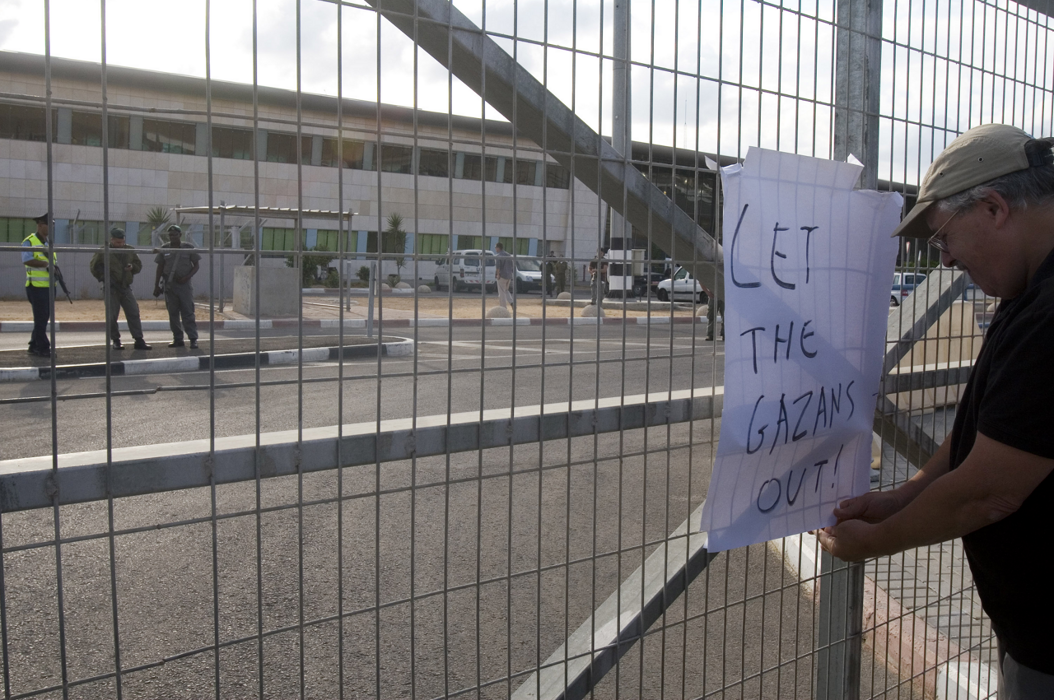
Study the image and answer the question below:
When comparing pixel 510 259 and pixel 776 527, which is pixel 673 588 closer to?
pixel 776 527

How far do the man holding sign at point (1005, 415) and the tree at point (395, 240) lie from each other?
119cm

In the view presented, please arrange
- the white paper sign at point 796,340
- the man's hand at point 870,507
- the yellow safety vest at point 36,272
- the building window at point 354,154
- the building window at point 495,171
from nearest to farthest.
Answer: the yellow safety vest at point 36,272 < the building window at point 354,154 < the building window at point 495,171 < the white paper sign at point 796,340 < the man's hand at point 870,507

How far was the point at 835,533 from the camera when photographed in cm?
213

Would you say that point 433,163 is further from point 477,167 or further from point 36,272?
point 36,272

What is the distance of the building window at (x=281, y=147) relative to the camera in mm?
1577

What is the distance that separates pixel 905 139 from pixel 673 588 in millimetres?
1697

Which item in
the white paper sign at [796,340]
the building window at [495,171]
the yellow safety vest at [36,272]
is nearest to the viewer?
the yellow safety vest at [36,272]

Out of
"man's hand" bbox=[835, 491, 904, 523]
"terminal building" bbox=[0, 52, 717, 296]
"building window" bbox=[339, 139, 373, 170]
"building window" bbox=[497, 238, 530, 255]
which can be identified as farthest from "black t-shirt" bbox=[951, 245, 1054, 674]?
"building window" bbox=[339, 139, 373, 170]

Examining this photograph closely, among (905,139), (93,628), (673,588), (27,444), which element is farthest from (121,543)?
(905,139)

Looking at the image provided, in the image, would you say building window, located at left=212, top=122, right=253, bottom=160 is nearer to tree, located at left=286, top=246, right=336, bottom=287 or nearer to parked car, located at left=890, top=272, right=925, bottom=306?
tree, located at left=286, top=246, right=336, bottom=287

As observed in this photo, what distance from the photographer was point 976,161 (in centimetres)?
184

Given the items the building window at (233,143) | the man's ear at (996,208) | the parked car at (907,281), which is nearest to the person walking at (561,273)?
the building window at (233,143)

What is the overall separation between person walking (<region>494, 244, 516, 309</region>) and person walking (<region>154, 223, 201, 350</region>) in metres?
0.60

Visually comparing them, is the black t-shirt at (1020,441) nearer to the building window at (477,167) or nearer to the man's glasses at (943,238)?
the man's glasses at (943,238)
